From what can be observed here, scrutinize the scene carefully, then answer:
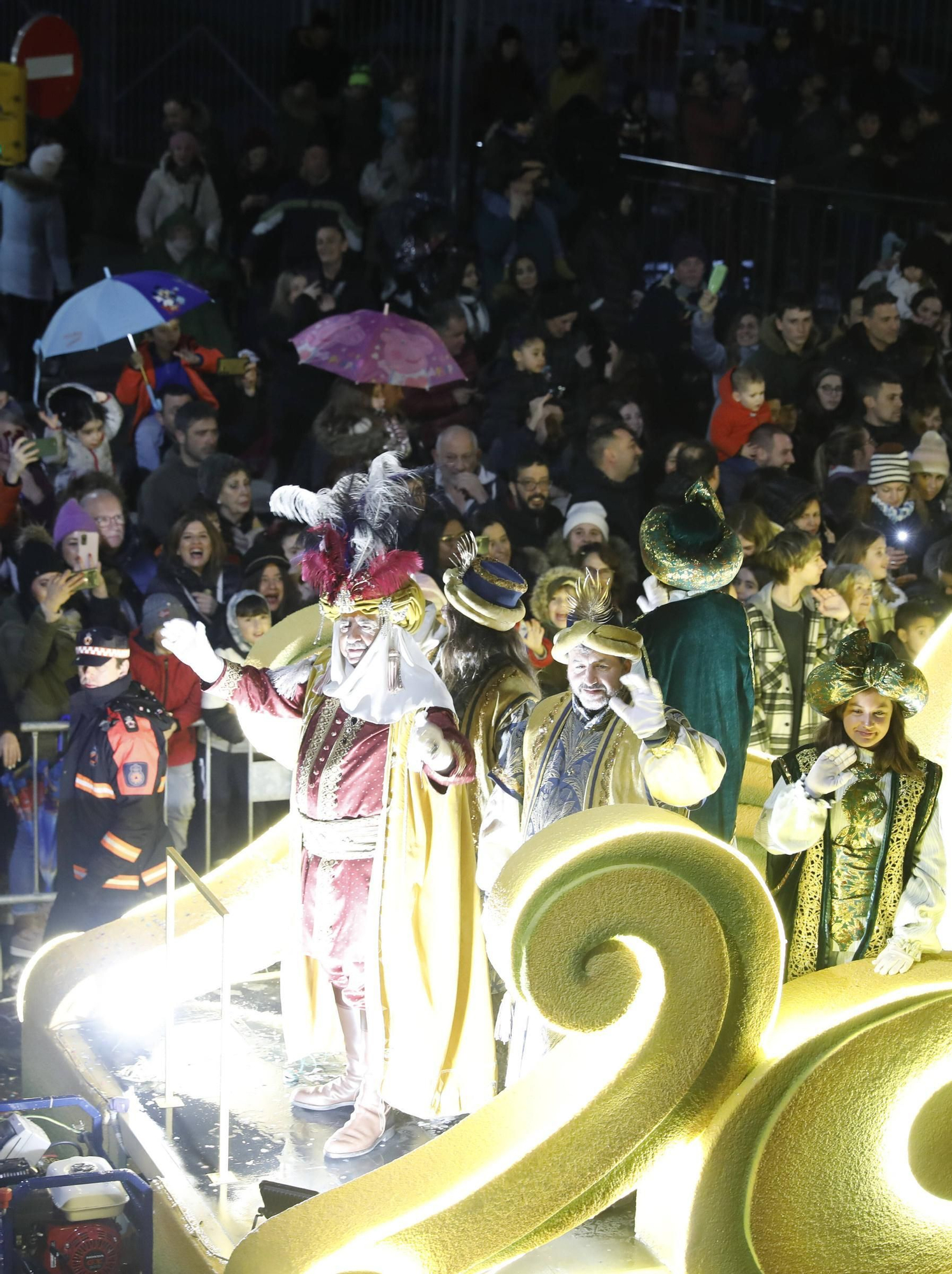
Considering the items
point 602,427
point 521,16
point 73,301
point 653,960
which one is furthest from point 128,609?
point 521,16

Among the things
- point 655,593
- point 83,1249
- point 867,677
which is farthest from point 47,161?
point 867,677

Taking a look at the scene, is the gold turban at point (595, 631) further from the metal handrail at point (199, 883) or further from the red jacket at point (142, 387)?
the red jacket at point (142, 387)

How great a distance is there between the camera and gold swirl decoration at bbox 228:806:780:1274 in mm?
3553

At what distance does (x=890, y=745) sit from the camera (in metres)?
4.27

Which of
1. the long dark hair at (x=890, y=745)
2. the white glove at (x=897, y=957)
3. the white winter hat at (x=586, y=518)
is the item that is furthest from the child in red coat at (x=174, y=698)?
the white glove at (x=897, y=957)

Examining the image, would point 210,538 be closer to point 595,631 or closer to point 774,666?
point 774,666

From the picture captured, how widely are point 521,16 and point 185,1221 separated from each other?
9.25 metres

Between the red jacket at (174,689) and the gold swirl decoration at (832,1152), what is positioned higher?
the gold swirl decoration at (832,1152)

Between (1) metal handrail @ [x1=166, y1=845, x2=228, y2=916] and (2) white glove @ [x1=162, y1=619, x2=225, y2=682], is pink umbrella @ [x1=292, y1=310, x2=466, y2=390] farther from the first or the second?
(1) metal handrail @ [x1=166, y1=845, x2=228, y2=916]

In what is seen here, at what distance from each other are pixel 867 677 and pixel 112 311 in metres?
5.30

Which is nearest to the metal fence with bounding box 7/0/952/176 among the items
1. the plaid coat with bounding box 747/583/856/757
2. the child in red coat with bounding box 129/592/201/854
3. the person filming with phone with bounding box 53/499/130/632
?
the person filming with phone with bounding box 53/499/130/632

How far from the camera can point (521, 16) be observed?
11.8 meters

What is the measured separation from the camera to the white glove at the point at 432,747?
4.70 m

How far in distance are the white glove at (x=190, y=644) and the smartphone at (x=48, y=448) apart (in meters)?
3.56
